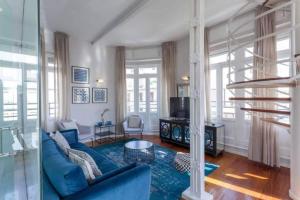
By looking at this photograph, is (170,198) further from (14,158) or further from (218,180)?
(14,158)

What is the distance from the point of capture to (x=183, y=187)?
264 centimetres

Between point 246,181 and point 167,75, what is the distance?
368cm

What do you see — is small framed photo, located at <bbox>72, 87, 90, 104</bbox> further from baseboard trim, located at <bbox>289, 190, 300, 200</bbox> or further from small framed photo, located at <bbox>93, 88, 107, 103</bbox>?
baseboard trim, located at <bbox>289, 190, 300, 200</bbox>

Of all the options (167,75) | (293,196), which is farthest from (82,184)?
(167,75)

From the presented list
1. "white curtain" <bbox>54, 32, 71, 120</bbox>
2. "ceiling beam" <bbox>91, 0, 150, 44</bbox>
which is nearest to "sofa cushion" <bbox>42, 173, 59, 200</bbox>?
"ceiling beam" <bbox>91, 0, 150, 44</bbox>

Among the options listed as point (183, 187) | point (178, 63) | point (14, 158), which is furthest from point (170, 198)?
point (178, 63)

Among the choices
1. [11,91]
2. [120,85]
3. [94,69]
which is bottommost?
[11,91]

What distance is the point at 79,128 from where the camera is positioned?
5062 millimetres

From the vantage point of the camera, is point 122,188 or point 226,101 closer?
point 122,188


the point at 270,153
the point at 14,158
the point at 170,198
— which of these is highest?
the point at 14,158

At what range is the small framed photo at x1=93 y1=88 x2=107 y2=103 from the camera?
5.65m

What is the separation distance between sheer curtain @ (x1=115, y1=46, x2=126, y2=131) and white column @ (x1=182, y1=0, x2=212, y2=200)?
3.90 m

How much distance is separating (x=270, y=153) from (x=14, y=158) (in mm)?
3999

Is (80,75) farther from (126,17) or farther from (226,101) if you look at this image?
(226,101)
